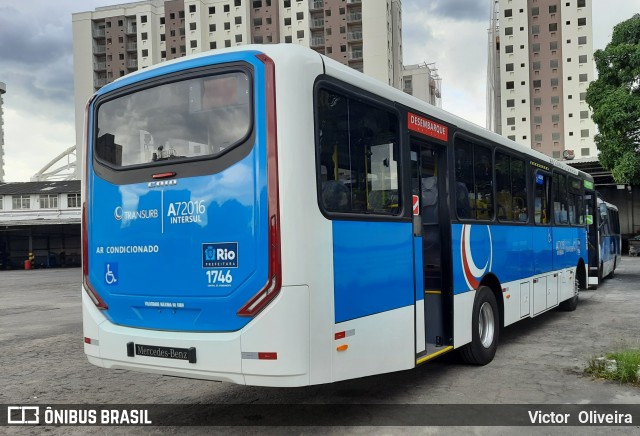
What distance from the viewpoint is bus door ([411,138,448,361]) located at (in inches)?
257

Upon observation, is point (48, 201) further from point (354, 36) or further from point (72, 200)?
point (354, 36)

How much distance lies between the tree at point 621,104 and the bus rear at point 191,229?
1779cm

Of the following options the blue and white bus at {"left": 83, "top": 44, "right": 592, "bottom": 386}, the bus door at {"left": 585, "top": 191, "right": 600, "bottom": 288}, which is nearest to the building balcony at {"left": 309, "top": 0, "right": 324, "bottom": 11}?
the bus door at {"left": 585, "top": 191, "right": 600, "bottom": 288}

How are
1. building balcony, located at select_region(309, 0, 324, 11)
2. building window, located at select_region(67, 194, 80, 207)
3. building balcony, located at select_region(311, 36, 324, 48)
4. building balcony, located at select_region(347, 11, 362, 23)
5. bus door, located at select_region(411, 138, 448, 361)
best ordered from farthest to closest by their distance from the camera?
building balcony, located at select_region(311, 36, 324, 48) → building balcony, located at select_region(309, 0, 324, 11) → building balcony, located at select_region(347, 11, 362, 23) → building window, located at select_region(67, 194, 80, 207) → bus door, located at select_region(411, 138, 448, 361)

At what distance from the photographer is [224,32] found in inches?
3469

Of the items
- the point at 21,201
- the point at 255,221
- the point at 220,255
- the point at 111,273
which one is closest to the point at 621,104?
the point at 255,221

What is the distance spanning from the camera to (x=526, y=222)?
9.39m

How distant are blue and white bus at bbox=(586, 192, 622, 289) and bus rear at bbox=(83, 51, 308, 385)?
1171 centimetres

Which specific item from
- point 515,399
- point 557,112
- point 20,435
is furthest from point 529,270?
point 557,112

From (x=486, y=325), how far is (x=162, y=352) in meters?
4.47

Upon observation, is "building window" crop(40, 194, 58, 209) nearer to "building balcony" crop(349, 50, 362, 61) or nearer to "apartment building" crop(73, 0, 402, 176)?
"apartment building" crop(73, 0, 402, 176)

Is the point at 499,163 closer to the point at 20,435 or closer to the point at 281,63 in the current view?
the point at 281,63

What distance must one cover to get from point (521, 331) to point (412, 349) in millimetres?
5153

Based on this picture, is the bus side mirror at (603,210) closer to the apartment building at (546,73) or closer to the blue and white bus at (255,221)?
the blue and white bus at (255,221)
